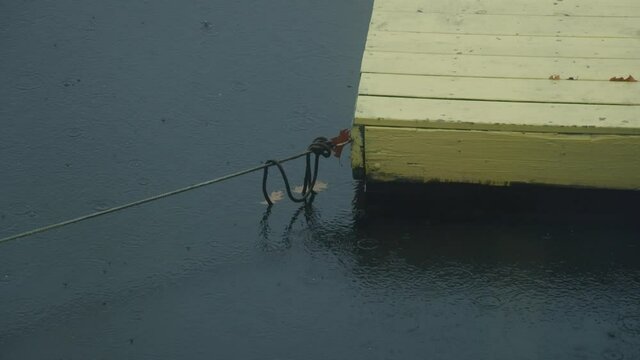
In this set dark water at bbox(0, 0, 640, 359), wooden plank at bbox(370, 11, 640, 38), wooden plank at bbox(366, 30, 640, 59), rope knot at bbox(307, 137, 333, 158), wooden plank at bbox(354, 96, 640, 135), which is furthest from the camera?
wooden plank at bbox(370, 11, 640, 38)

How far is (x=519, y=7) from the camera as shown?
18.0 ft

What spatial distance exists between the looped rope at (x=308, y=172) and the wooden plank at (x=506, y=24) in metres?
0.94

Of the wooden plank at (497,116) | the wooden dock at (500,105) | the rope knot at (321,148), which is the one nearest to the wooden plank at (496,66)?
the wooden dock at (500,105)

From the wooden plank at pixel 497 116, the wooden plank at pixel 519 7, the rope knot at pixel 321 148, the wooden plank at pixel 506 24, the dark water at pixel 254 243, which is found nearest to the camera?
the dark water at pixel 254 243

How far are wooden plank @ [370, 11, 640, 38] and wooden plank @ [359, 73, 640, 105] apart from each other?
0.59 meters

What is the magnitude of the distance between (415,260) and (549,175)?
753mm

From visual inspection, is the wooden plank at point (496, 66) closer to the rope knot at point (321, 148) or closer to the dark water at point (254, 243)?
the rope knot at point (321, 148)

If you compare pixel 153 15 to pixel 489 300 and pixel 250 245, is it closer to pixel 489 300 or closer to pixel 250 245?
pixel 250 245

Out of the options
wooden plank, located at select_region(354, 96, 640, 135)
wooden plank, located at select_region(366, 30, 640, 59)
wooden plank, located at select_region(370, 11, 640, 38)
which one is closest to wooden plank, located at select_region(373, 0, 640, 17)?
wooden plank, located at select_region(370, 11, 640, 38)

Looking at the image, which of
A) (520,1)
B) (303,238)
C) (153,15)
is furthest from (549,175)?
(153,15)

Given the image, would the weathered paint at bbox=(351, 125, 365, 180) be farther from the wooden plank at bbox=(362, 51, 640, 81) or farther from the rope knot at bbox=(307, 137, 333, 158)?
the wooden plank at bbox=(362, 51, 640, 81)

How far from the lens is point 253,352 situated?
3908 millimetres

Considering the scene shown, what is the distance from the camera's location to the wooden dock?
430 cm

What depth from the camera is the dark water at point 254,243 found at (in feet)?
13.1
